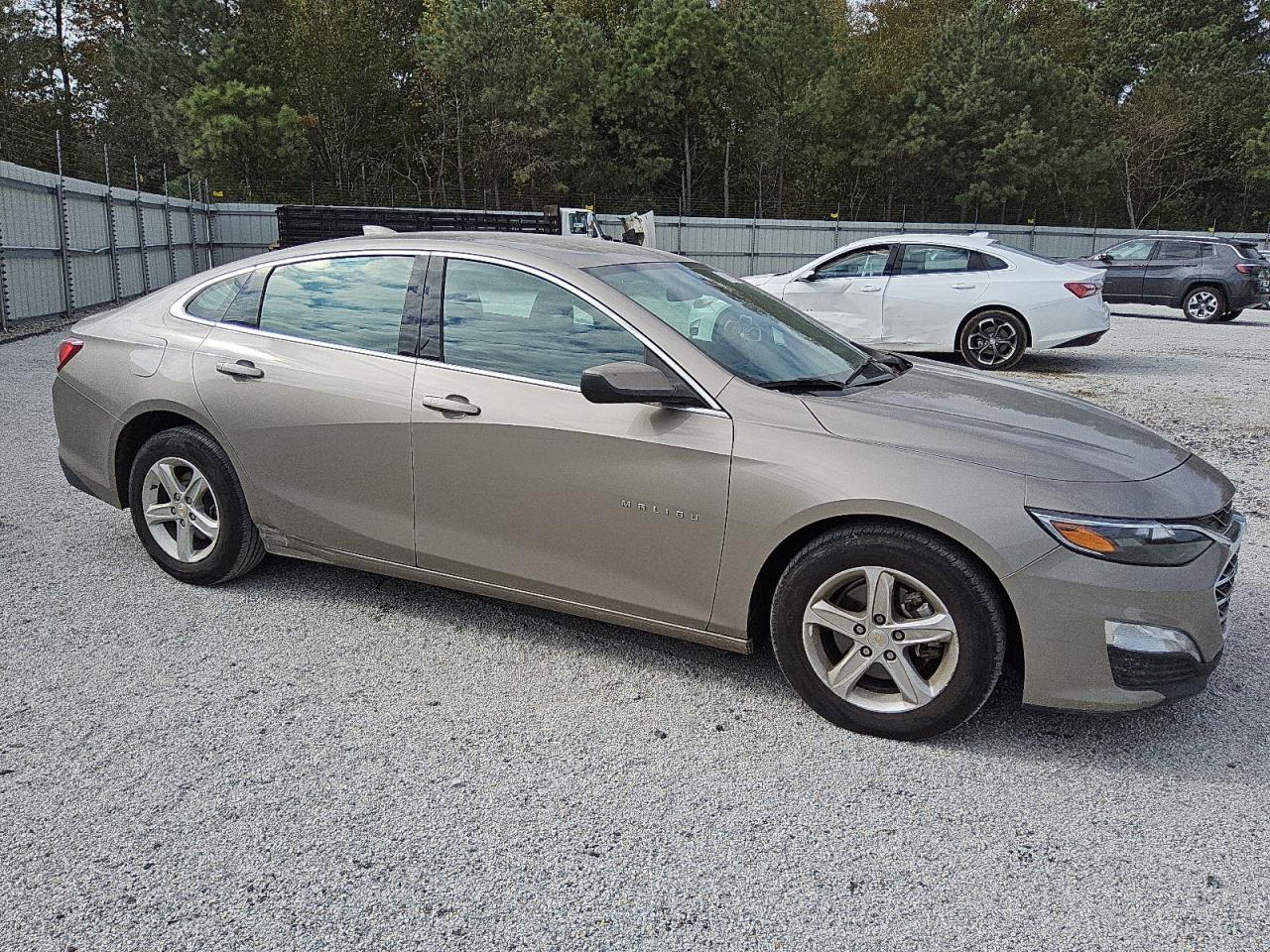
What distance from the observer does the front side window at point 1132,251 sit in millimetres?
20438

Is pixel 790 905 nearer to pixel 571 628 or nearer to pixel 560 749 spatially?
pixel 560 749

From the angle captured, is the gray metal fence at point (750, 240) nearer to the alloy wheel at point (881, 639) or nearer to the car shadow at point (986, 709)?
the car shadow at point (986, 709)

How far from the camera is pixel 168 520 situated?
4547 mm

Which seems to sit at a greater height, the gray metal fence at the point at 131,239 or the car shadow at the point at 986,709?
the gray metal fence at the point at 131,239

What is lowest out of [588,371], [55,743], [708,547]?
[55,743]

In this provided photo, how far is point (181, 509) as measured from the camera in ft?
14.7

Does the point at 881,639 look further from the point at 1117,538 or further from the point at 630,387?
the point at 630,387

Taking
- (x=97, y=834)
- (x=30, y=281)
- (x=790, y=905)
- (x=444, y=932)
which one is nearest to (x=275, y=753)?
(x=97, y=834)

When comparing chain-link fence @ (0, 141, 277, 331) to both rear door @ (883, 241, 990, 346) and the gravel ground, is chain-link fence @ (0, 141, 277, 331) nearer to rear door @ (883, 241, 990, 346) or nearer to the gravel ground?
rear door @ (883, 241, 990, 346)

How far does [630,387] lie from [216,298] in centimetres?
219

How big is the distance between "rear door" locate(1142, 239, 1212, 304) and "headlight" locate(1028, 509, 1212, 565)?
1939 centimetres

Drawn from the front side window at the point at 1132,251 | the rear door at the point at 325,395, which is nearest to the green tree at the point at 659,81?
the front side window at the point at 1132,251

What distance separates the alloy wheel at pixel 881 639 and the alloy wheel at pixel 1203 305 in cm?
1959

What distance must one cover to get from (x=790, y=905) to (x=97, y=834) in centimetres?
183
